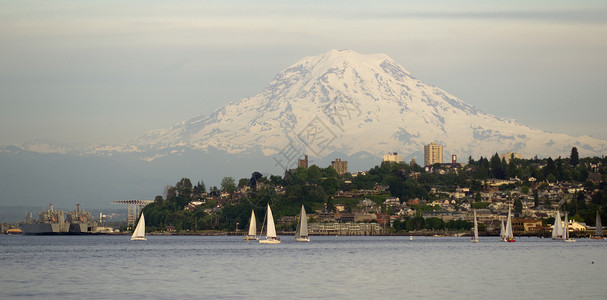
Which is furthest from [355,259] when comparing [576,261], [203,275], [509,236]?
[509,236]

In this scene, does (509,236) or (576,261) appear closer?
(576,261)

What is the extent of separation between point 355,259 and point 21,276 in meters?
37.0

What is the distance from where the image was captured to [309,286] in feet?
214

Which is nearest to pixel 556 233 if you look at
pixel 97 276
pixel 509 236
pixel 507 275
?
pixel 509 236

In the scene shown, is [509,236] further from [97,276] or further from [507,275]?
[97,276]

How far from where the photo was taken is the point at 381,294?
59.0 m

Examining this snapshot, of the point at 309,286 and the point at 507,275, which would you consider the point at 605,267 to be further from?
the point at 309,286

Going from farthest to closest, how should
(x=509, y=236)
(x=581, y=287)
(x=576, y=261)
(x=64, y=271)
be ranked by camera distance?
(x=509, y=236) → (x=576, y=261) → (x=64, y=271) → (x=581, y=287)

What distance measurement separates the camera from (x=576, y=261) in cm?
9525

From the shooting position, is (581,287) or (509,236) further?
(509,236)

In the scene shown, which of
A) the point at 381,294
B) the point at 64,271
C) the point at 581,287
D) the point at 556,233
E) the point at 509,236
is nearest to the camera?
the point at 381,294

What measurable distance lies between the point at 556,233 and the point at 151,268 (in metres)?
122

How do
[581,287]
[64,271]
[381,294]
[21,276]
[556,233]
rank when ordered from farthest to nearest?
1. [556,233]
2. [64,271]
3. [21,276]
4. [581,287]
5. [381,294]

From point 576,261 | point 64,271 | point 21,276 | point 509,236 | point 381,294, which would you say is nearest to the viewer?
point 381,294
